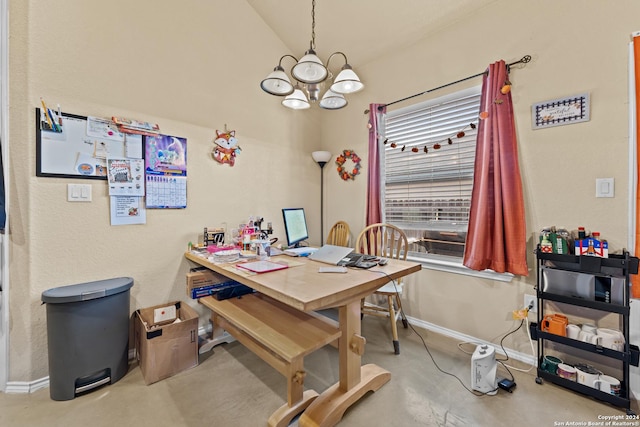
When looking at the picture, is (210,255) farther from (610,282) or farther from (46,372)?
(610,282)

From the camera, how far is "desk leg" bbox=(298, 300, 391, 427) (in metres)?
1.31

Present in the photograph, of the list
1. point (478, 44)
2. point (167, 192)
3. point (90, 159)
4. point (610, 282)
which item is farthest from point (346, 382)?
point (478, 44)

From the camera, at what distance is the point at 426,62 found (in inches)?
91.6

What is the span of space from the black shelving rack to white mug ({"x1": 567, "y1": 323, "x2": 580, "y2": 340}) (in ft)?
0.15

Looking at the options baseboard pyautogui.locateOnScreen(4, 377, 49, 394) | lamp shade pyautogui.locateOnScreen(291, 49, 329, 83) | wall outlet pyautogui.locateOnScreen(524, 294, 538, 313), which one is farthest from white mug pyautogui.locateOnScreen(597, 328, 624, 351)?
baseboard pyautogui.locateOnScreen(4, 377, 49, 394)

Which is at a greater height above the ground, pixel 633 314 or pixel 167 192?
pixel 167 192

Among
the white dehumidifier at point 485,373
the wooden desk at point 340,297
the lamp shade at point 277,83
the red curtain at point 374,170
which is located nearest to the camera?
the wooden desk at point 340,297

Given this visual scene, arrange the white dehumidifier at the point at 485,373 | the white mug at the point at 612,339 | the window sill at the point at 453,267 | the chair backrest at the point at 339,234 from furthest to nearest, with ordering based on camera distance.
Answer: the chair backrest at the point at 339,234 → the window sill at the point at 453,267 → the white dehumidifier at the point at 485,373 → the white mug at the point at 612,339

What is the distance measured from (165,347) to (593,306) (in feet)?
8.48

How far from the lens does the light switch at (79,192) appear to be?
167cm

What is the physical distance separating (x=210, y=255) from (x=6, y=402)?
4.32 ft

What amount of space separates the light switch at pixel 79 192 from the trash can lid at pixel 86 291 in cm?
55

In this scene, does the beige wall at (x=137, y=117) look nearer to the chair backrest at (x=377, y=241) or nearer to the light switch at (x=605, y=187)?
the chair backrest at (x=377, y=241)

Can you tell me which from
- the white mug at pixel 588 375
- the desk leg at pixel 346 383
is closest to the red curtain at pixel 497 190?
the white mug at pixel 588 375
